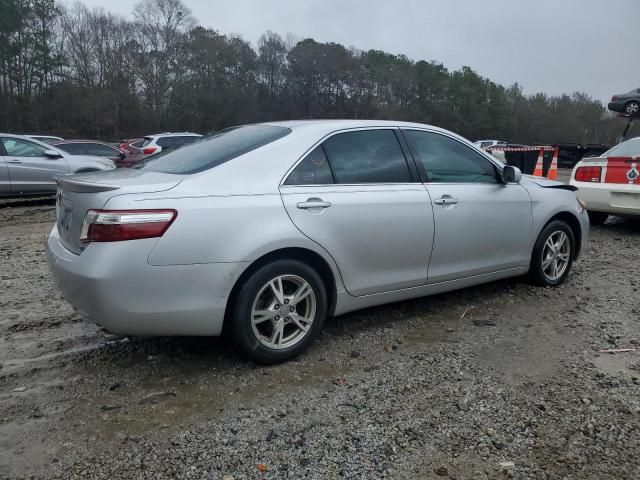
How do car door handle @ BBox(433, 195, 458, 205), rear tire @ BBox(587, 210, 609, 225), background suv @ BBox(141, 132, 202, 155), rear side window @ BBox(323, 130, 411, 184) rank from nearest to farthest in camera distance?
1. rear side window @ BBox(323, 130, 411, 184)
2. car door handle @ BBox(433, 195, 458, 205)
3. rear tire @ BBox(587, 210, 609, 225)
4. background suv @ BBox(141, 132, 202, 155)

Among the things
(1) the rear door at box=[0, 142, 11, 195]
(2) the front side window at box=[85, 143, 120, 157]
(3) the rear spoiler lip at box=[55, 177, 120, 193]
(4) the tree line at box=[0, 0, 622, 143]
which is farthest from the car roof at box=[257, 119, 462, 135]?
(4) the tree line at box=[0, 0, 622, 143]

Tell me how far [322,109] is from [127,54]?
22.1 metres

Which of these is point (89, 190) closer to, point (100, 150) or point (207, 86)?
point (100, 150)

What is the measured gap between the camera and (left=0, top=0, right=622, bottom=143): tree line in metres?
44.7

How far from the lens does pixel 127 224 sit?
274 cm

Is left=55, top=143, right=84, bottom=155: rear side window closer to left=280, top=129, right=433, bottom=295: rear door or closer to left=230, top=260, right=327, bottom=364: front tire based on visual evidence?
left=280, top=129, right=433, bottom=295: rear door

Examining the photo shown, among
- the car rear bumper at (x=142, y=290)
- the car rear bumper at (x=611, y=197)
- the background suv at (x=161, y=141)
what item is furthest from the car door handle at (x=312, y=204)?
the background suv at (x=161, y=141)

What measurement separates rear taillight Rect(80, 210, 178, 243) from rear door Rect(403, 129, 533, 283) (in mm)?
1992

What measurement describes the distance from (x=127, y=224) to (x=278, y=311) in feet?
3.35

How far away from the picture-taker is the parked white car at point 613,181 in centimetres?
733

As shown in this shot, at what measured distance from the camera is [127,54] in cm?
5162

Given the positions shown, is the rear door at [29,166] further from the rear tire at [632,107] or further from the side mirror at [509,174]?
the rear tire at [632,107]

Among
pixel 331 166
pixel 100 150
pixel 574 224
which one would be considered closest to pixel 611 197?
pixel 574 224

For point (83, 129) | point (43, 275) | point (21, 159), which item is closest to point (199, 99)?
point (83, 129)
